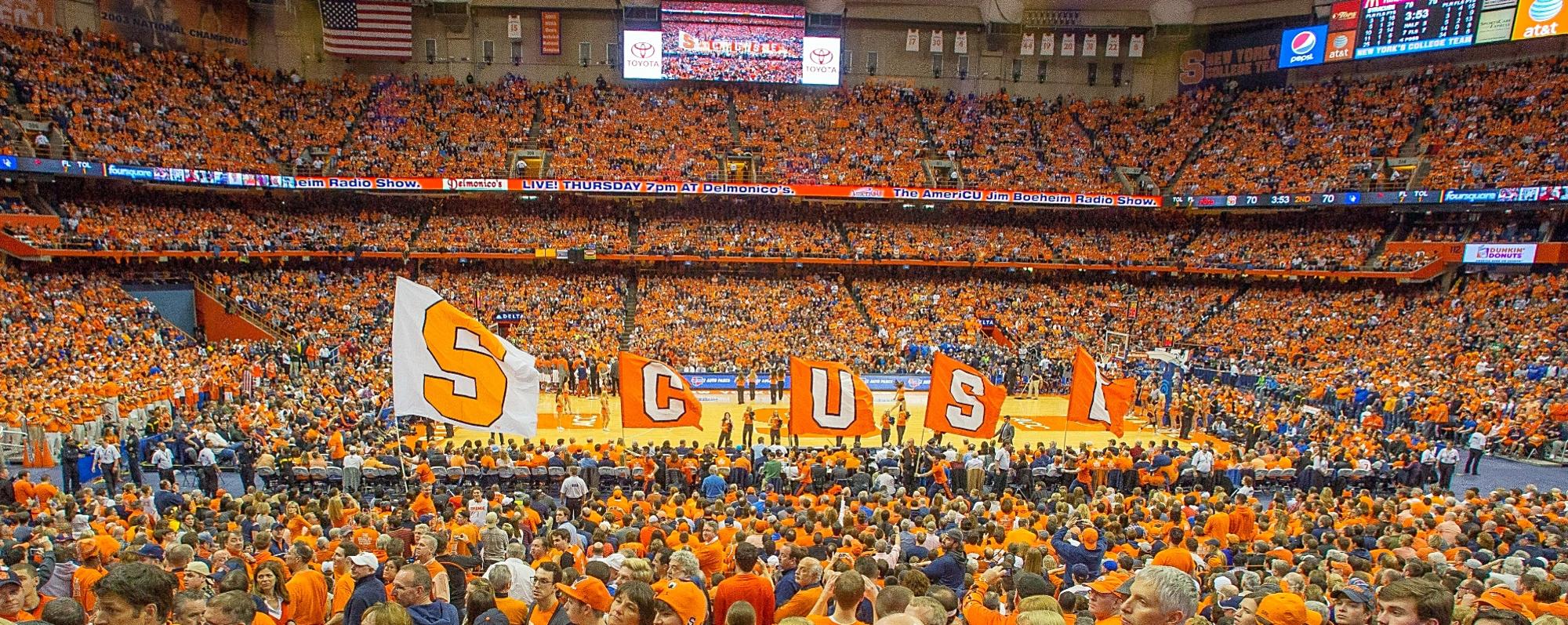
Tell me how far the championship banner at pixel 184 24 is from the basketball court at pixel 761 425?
28197 millimetres

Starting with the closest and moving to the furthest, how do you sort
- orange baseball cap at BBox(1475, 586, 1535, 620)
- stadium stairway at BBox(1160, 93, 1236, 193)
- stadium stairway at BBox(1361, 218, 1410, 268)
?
orange baseball cap at BBox(1475, 586, 1535, 620) → stadium stairway at BBox(1361, 218, 1410, 268) → stadium stairway at BBox(1160, 93, 1236, 193)

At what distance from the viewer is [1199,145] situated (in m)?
45.7

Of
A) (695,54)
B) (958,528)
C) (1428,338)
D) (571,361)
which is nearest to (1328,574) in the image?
(958,528)

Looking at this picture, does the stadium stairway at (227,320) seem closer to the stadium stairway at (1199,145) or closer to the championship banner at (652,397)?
the championship banner at (652,397)

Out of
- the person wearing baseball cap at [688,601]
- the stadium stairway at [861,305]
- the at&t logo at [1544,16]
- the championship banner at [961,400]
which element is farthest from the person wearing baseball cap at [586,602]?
the at&t logo at [1544,16]

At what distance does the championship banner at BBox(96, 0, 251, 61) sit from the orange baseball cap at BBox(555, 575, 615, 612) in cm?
4378

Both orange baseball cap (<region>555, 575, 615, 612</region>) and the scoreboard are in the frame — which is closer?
orange baseball cap (<region>555, 575, 615, 612</region>)

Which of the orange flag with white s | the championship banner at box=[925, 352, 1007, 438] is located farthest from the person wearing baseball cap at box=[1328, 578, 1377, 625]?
the orange flag with white s

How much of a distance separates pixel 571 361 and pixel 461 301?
8.50 m

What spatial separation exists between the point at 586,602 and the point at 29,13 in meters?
44.0

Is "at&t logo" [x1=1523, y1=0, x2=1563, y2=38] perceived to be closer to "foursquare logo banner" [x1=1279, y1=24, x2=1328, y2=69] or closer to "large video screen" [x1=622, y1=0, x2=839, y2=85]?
"foursquare logo banner" [x1=1279, y1=24, x2=1328, y2=69]

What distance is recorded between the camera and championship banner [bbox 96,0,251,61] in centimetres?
3788

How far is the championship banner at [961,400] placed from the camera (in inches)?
606

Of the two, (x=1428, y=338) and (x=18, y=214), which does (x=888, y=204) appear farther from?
(x=18, y=214)
